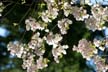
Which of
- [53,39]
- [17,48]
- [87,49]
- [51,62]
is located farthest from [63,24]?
[51,62]

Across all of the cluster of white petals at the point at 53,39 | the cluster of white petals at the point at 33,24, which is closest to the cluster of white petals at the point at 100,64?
the cluster of white petals at the point at 53,39

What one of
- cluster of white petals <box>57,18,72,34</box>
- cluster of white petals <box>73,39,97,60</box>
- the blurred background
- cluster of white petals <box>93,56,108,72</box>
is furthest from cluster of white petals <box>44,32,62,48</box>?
the blurred background

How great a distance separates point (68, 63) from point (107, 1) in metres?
5.52

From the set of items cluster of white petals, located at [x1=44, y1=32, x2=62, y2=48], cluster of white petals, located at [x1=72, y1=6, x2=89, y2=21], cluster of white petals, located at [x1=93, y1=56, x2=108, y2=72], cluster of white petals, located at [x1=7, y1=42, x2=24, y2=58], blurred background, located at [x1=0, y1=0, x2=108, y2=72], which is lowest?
blurred background, located at [x1=0, y1=0, x2=108, y2=72]

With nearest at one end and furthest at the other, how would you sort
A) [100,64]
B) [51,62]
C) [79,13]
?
1. [79,13]
2. [100,64]
3. [51,62]

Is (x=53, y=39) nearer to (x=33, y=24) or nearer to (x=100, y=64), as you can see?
(x=33, y=24)

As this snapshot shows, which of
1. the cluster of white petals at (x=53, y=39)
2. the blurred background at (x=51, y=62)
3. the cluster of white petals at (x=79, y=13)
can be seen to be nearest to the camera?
the cluster of white petals at (x=79, y=13)

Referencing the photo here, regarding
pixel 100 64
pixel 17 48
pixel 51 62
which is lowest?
pixel 51 62

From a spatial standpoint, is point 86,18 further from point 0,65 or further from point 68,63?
point 0,65

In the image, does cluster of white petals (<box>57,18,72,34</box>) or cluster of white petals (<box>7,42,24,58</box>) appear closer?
cluster of white petals (<box>57,18,72,34</box>)

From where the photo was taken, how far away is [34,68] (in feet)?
10.8


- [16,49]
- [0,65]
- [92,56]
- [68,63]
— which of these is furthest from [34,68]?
[0,65]

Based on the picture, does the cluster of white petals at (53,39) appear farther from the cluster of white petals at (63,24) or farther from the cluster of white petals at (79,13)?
the cluster of white petals at (79,13)

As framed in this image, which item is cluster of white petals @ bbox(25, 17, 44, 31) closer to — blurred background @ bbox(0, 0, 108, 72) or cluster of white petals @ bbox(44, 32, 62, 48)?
cluster of white petals @ bbox(44, 32, 62, 48)
